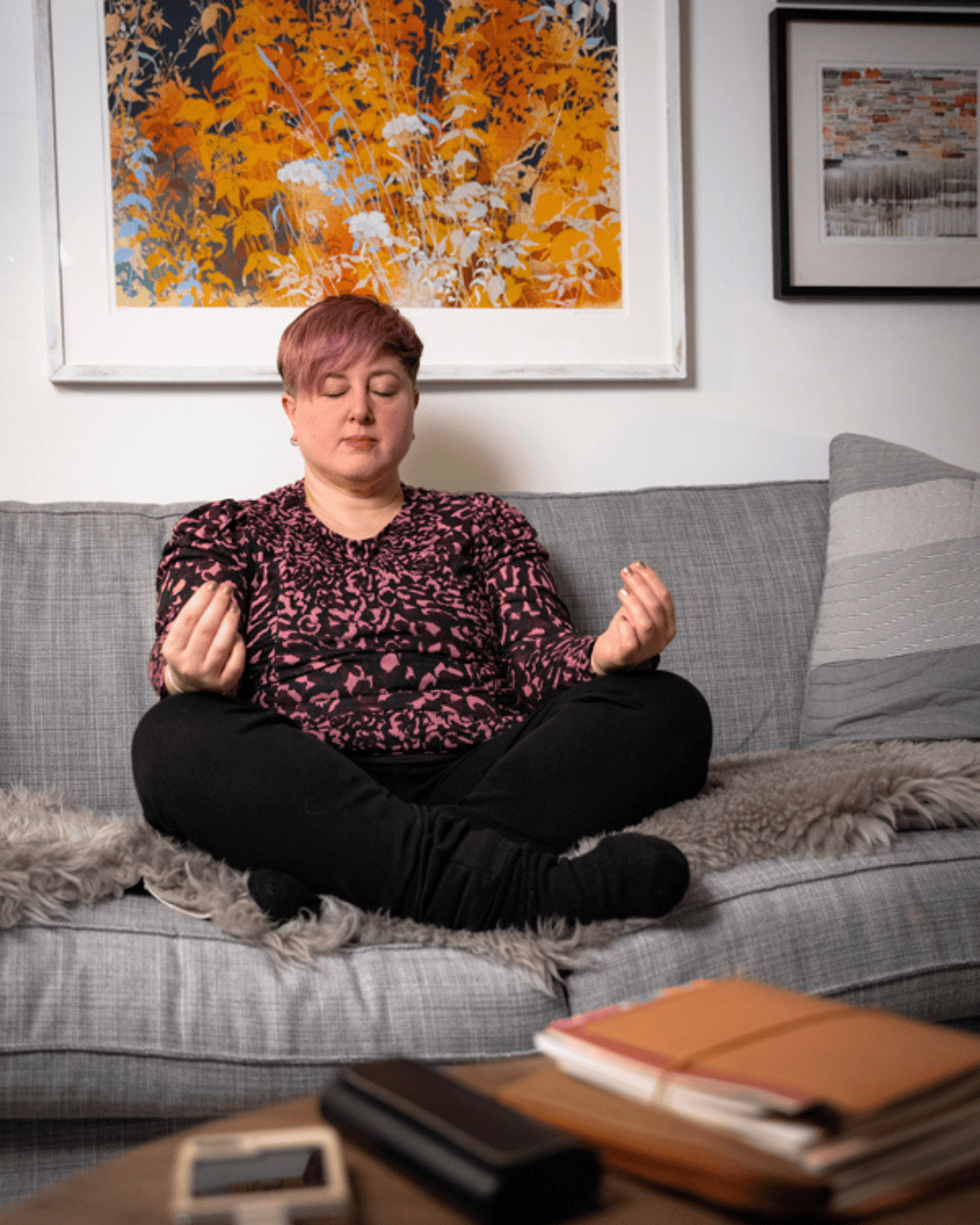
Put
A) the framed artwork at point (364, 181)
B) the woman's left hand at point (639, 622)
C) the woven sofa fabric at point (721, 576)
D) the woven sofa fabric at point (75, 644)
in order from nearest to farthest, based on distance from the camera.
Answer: the woman's left hand at point (639, 622) → the woven sofa fabric at point (75, 644) → the woven sofa fabric at point (721, 576) → the framed artwork at point (364, 181)

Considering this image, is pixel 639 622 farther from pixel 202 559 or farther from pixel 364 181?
pixel 364 181

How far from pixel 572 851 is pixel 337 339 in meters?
0.86

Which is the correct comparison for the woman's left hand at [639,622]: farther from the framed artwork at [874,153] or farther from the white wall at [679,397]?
the framed artwork at [874,153]

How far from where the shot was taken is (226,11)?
191 cm

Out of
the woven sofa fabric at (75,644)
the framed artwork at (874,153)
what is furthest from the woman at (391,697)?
the framed artwork at (874,153)

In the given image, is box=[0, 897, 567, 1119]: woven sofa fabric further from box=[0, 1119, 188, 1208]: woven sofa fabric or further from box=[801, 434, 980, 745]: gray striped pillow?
box=[801, 434, 980, 745]: gray striped pillow

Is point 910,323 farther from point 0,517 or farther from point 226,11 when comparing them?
point 0,517

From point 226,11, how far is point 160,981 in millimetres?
1700

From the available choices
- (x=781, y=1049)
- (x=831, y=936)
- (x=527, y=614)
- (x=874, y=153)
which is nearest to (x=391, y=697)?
(x=527, y=614)

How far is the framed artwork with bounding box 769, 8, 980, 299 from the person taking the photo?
2104 millimetres

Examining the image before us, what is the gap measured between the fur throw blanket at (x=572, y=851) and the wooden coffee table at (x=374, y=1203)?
47 cm

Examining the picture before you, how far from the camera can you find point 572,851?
3.80ft

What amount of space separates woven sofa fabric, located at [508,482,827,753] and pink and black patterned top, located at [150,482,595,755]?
16 cm

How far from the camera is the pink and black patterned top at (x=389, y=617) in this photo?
4.56ft
